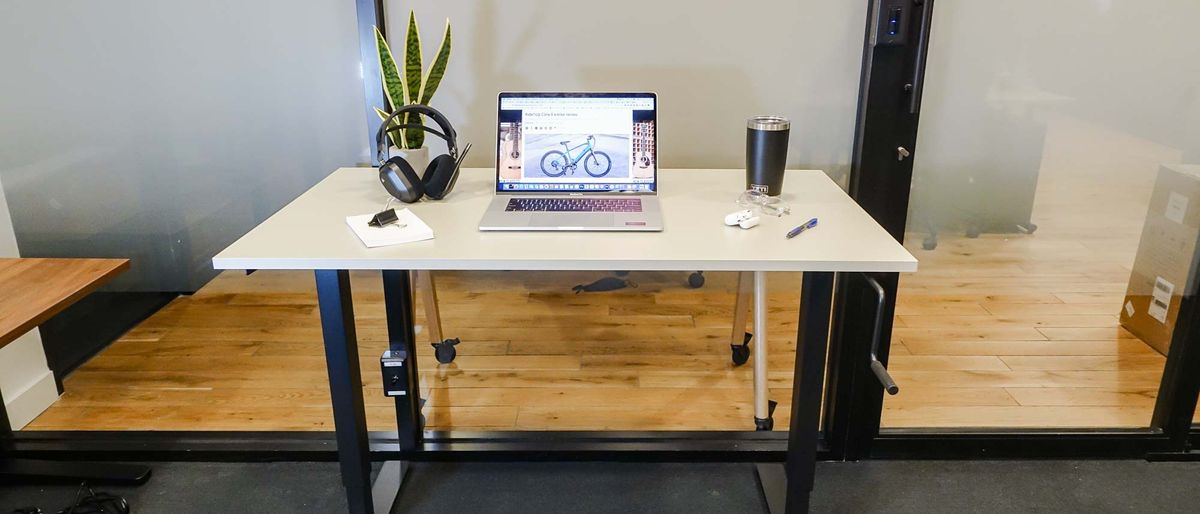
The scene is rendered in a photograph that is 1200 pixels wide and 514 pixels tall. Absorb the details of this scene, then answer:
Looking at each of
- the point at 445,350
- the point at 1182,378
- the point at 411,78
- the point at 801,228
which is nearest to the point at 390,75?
the point at 411,78

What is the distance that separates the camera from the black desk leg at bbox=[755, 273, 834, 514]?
166 cm

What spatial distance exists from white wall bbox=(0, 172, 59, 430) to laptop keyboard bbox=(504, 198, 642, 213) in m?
1.50

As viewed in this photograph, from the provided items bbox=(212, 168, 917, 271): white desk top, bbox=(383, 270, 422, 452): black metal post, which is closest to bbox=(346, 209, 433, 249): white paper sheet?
bbox=(212, 168, 917, 271): white desk top

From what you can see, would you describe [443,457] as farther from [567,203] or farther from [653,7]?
[653,7]

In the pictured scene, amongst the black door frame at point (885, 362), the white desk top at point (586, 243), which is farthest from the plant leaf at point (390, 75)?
the black door frame at point (885, 362)

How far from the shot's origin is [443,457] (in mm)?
2193

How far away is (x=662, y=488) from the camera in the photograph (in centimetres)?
210

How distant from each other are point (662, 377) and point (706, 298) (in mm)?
305

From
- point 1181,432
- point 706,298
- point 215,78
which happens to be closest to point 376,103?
point 215,78

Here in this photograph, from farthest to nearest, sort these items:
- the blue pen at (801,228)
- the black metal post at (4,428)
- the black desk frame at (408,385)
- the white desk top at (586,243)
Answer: the black metal post at (4,428) → the black desk frame at (408,385) → the blue pen at (801,228) → the white desk top at (586,243)

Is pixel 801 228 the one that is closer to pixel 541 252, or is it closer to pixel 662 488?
pixel 541 252

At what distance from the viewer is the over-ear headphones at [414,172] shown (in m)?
1.71

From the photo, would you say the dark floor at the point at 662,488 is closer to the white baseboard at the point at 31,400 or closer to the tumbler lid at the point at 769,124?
the white baseboard at the point at 31,400

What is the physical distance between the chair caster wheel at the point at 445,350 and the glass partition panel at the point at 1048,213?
1245 millimetres
